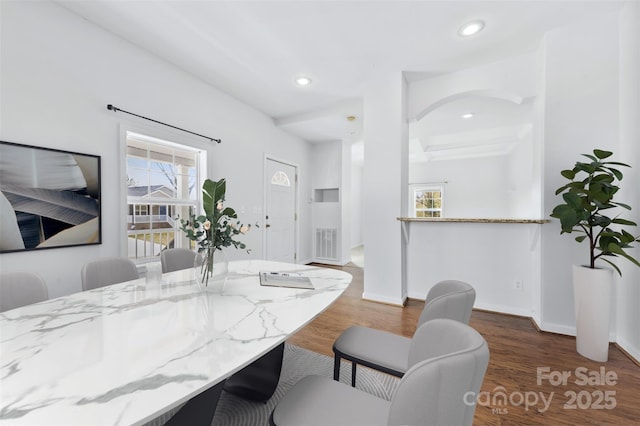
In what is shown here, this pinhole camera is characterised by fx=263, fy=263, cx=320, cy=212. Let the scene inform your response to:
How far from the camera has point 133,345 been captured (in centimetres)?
83

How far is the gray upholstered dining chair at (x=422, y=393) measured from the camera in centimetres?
60

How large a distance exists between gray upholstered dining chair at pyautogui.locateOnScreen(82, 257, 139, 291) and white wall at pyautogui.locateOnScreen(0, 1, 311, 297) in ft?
2.50

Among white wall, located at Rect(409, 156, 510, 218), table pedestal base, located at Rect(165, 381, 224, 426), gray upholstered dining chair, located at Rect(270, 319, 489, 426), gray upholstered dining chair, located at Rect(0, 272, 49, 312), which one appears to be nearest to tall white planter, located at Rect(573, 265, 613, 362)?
gray upholstered dining chair, located at Rect(270, 319, 489, 426)

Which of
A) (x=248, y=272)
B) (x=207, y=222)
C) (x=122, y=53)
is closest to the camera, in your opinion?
(x=207, y=222)

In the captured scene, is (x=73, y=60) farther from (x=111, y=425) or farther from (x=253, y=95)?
(x=111, y=425)

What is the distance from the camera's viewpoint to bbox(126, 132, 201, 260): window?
2.71m

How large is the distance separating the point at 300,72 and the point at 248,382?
122 inches

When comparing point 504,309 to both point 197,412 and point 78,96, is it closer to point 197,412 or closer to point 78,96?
point 197,412

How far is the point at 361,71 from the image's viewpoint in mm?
3092

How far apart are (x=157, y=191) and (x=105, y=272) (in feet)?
4.70

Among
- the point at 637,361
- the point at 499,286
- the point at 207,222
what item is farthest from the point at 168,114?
the point at 637,361

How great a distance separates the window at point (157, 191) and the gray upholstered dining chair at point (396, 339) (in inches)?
96.3

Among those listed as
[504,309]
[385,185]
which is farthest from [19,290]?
[504,309]

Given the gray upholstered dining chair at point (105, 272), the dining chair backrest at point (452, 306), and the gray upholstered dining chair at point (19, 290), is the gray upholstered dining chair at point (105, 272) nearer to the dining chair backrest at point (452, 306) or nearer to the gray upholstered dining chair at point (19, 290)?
the gray upholstered dining chair at point (19, 290)
